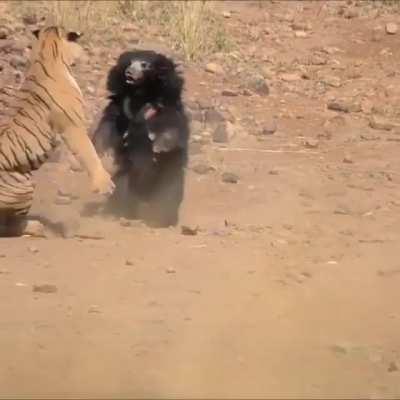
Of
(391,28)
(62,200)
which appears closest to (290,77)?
(391,28)

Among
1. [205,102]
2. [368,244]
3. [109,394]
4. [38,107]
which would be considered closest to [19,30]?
[205,102]

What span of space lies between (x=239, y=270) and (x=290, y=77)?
536cm

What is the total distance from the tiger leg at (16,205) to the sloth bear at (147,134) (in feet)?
2.75

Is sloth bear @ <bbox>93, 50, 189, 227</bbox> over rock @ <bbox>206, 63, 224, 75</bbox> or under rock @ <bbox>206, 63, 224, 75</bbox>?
over

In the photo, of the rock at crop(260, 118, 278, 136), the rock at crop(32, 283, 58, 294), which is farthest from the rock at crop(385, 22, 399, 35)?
the rock at crop(32, 283, 58, 294)

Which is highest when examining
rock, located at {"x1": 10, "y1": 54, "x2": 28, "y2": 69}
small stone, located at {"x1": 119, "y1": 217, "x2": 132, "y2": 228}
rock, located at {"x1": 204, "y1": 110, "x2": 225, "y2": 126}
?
rock, located at {"x1": 10, "y1": 54, "x2": 28, "y2": 69}

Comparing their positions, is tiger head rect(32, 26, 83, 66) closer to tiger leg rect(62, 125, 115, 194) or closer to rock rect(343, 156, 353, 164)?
tiger leg rect(62, 125, 115, 194)

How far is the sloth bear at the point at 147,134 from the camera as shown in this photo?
24.7 feet

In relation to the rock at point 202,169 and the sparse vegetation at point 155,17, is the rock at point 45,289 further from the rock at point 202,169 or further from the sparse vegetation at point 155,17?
the sparse vegetation at point 155,17

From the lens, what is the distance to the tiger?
23.0 ft

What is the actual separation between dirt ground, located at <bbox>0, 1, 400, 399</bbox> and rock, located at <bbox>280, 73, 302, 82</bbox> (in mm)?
39

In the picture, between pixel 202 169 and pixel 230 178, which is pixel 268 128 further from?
pixel 230 178

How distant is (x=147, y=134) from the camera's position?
7.55 m

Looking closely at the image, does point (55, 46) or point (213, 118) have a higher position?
point (55, 46)
